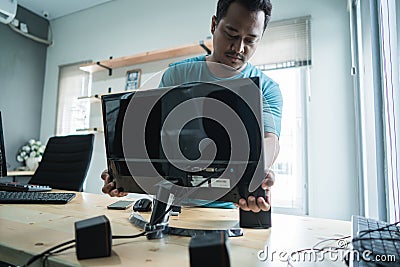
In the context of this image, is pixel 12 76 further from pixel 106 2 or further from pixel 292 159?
pixel 292 159

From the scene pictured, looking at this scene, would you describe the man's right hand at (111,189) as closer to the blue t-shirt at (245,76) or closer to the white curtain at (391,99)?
the blue t-shirt at (245,76)

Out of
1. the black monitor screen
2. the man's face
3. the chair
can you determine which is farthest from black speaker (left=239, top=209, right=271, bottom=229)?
the chair

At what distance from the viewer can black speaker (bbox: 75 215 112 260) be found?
0.59 m

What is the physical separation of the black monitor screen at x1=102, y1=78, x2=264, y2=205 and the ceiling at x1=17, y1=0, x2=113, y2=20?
3.31 meters

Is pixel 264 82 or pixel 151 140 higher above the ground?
pixel 264 82

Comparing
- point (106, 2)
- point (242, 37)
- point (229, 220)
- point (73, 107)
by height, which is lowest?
point (229, 220)

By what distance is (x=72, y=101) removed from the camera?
3.70 m

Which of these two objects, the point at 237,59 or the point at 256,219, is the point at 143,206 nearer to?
the point at 256,219

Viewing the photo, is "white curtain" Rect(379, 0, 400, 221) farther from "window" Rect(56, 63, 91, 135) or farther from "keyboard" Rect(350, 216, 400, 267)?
"window" Rect(56, 63, 91, 135)

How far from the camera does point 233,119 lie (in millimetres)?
720

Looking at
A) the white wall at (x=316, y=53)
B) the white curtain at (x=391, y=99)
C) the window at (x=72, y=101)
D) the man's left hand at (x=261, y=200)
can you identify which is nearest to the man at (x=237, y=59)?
the man's left hand at (x=261, y=200)

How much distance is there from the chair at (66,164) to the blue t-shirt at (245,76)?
40.3 inches

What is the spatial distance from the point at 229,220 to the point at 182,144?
0.32m

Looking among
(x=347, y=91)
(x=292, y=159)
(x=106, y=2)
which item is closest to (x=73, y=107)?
(x=106, y=2)
